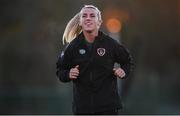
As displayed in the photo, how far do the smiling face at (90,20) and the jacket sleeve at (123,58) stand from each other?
221 millimetres

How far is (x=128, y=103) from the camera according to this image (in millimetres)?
12602

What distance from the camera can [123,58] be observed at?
16.0 ft

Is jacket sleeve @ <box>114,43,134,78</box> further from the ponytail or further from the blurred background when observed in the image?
the blurred background

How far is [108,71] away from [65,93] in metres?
8.42

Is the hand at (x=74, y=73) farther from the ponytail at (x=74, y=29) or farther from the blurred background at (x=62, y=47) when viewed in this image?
the blurred background at (x=62, y=47)

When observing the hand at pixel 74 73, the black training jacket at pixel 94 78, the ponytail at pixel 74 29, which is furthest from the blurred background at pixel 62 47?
the hand at pixel 74 73

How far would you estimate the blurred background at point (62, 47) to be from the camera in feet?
41.8

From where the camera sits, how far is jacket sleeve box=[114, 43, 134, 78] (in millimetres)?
4844

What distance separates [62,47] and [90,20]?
26.1ft

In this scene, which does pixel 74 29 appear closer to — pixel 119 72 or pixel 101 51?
pixel 101 51

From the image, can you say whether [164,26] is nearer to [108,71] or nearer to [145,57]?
[145,57]

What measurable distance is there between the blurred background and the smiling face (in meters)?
7.42

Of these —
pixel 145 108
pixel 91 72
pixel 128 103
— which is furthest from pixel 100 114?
pixel 128 103

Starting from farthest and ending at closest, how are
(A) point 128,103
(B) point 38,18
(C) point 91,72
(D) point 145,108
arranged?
(B) point 38,18, (A) point 128,103, (D) point 145,108, (C) point 91,72
